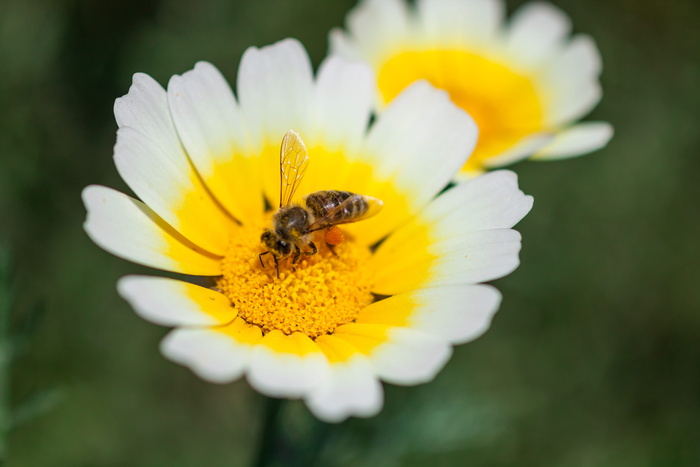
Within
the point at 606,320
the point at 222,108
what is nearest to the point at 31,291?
the point at 222,108

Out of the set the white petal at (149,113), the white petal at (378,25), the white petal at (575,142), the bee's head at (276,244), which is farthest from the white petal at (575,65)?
the white petal at (149,113)

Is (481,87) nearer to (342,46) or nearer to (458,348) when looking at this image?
(342,46)

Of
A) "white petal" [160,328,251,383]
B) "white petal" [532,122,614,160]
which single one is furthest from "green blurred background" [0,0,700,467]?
"white petal" [160,328,251,383]

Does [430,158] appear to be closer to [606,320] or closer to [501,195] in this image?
[501,195]

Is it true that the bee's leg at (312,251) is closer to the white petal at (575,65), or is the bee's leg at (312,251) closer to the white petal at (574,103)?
the white petal at (574,103)

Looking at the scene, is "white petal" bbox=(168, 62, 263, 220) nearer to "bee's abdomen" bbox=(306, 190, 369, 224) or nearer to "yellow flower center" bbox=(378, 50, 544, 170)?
"bee's abdomen" bbox=(306, 190, 369, 224)

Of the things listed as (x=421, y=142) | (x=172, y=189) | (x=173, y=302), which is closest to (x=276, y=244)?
(x=172, y=189)
